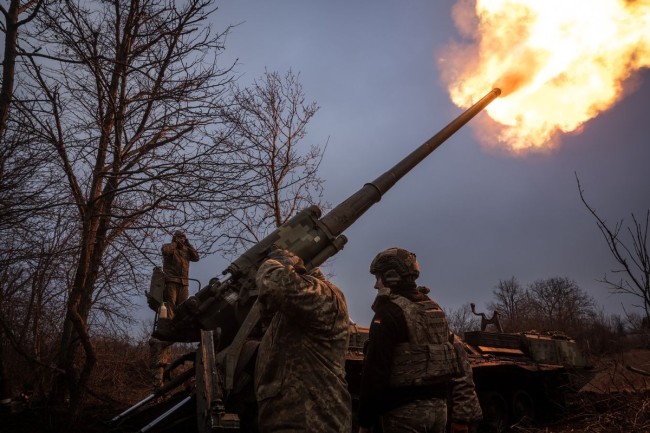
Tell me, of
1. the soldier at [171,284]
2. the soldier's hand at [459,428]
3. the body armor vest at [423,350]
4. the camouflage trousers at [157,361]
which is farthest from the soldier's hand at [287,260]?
the camouflage trousers at [157,361]

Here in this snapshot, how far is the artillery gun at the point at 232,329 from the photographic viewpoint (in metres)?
4.19

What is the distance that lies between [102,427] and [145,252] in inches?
68.5

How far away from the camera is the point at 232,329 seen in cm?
550

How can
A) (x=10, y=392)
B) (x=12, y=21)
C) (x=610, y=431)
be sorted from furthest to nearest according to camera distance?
(x=610, y=431)
(x=10, y=392)
(x=12, y=21)

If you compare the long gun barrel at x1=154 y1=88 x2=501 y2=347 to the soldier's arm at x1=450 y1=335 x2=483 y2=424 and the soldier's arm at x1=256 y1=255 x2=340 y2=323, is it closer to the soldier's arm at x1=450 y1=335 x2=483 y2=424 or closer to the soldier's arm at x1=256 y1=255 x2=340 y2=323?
the soldier's arm at x1=450 y1=335 x2=483 y2=424

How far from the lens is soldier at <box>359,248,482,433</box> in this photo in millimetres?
3449

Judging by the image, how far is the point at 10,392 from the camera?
5.35 m

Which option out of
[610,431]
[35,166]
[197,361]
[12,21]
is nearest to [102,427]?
[197,361]

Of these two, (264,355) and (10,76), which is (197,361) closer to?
(264,355)

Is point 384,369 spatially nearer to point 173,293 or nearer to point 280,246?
point 280,246

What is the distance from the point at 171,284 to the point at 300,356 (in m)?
5.50

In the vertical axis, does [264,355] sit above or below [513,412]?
above

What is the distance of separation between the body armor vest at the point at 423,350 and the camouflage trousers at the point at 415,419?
0.16 metres

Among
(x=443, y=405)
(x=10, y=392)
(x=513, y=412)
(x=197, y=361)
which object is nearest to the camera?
(x=443, y=405)
